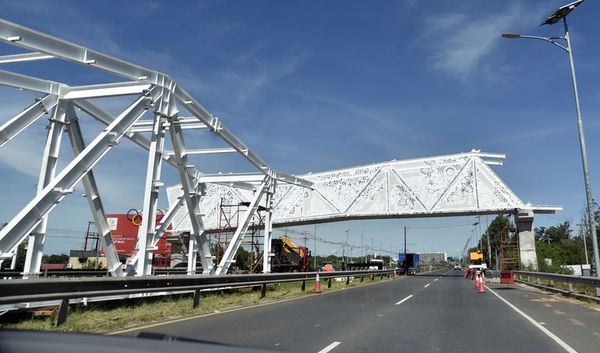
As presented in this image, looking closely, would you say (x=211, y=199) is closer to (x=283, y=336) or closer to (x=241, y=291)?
(x=241, y=291)

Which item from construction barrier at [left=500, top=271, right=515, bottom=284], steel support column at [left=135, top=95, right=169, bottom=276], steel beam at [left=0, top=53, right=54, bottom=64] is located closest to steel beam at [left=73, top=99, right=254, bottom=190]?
steel support column at [left=135, top=95, right=169, bottom=276]

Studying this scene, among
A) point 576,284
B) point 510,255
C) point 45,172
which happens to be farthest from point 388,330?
point 510,255

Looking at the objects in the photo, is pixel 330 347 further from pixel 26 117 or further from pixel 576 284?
pixel 576 284

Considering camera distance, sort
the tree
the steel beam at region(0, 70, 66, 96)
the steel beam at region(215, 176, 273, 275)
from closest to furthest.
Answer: the steel beam at region(0, 70, 66, 96)
the steel beam at region(215, 176, 273, 275)
the tree

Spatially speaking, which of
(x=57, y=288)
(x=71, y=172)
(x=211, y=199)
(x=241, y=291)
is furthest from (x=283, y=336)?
(x=211, y=199)

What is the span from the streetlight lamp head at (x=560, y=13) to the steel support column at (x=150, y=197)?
1614 cm

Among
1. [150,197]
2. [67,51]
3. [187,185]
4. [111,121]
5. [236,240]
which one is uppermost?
[67,51]

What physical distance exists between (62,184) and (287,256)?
108ft

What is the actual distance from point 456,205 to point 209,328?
5310 centimetres

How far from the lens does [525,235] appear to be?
51844 mm

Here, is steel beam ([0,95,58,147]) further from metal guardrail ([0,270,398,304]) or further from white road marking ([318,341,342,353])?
white road marking ([318,341,342,353])

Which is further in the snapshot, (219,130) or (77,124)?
(219,130)

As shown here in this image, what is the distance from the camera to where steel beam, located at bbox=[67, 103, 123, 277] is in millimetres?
14938

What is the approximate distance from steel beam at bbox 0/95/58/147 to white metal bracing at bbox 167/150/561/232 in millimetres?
37561
